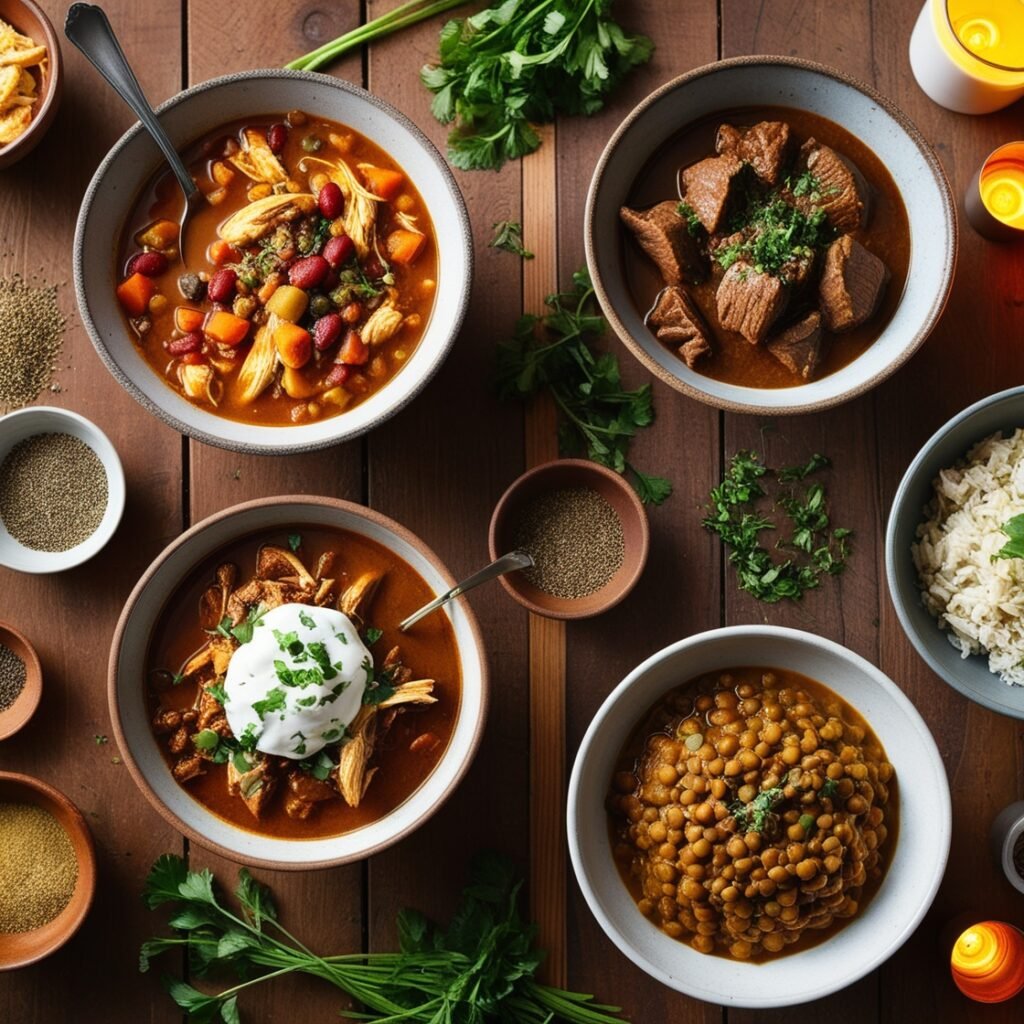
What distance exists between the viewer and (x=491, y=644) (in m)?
3.40

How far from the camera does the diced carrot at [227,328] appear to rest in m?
3.14

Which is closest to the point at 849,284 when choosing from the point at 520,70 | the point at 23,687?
the point at 520,70

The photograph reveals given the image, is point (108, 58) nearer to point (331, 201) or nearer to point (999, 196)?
point (331, 201)

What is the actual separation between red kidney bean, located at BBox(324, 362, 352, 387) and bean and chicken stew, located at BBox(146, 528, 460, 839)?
402 millimetres

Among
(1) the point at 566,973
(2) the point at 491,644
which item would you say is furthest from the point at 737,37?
(1) the point at 566,973

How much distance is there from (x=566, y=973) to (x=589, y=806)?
2.04ft

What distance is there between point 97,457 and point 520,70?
5.34ft

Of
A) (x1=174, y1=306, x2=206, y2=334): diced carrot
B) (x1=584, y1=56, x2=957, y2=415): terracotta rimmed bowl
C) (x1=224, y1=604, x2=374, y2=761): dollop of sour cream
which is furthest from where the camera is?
(x1=174, y1=306, x2=206, y2=334): diced carrot

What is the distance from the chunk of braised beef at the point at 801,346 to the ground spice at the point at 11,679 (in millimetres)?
2323

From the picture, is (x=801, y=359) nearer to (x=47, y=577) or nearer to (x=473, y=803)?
(x=473, y=803)

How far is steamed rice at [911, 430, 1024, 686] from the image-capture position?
3.12 metres

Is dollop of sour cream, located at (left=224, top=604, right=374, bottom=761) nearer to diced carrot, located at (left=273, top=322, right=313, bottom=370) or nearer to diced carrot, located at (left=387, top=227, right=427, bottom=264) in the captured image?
diced carrot, located at (left=273, top=322, right=313, bottom=370)

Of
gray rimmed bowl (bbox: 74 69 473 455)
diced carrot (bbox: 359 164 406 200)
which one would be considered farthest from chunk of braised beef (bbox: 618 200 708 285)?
diced carrot (bbox: 359 164 406 200)

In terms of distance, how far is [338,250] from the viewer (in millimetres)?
3135
